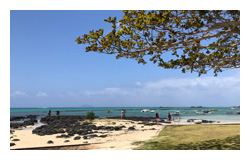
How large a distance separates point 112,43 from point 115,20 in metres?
1.04

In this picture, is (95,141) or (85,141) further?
(95,141)

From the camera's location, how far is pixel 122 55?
905 centimetres

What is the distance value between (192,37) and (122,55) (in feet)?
10.2

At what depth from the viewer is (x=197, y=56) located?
9766 mm
